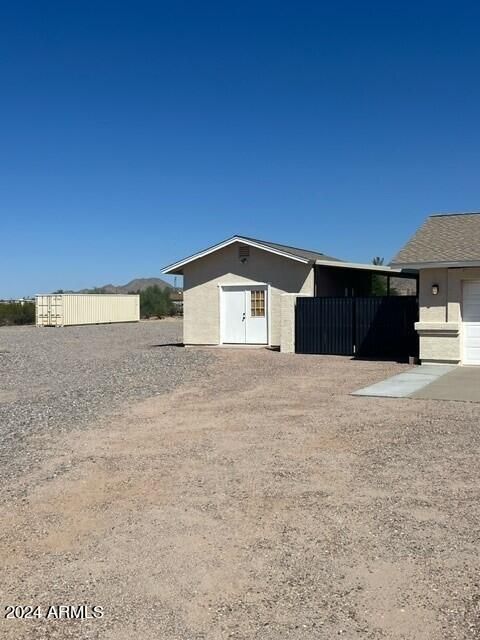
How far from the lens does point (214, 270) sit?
25.2 meters

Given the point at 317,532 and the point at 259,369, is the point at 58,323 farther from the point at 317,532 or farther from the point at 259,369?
the point at 317,532

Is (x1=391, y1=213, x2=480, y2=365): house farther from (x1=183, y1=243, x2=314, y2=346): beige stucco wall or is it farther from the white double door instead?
the white double door

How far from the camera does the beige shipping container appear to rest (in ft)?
159

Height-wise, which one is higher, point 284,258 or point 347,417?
point 284,258

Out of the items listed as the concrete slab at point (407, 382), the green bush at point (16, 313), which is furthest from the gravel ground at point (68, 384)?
the green bush at point (16, 313)

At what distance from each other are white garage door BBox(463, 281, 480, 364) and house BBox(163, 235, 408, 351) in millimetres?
5847

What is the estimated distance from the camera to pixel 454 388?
13.2 m

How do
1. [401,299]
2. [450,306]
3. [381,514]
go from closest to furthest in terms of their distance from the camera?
[381,514] → [450,306] → [401,299]

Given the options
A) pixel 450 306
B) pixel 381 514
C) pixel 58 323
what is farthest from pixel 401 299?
pixel 58 323

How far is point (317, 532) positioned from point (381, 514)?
699 mm

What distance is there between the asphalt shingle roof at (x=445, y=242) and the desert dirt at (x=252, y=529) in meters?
7.87

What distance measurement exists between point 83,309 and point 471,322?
37.6 meters

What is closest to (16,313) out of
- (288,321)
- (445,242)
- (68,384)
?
(288,321)

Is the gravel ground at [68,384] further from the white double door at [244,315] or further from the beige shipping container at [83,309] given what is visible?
the beige shipping container at [83,309]
